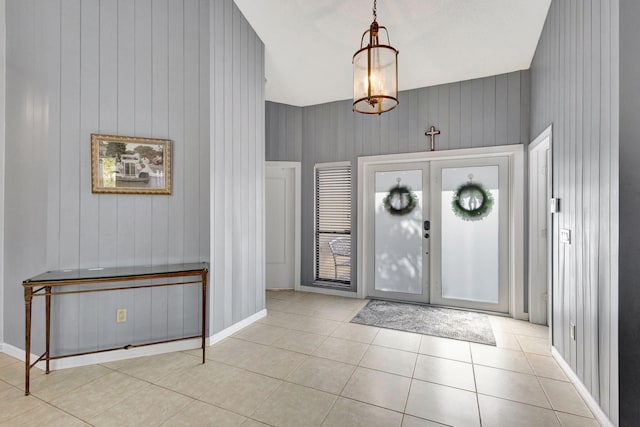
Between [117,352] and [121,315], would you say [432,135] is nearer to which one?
[121,315]

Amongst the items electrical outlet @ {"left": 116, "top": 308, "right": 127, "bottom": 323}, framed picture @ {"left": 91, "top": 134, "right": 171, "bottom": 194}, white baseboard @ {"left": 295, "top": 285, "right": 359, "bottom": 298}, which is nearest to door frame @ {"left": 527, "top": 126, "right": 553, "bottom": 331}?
white baseboard @ {"left": 295, "top": 285, "right": 359, "bottom": 298}

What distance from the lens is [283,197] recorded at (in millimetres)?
4859

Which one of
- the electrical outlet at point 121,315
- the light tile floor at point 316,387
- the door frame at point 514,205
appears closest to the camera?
the light tile floor at point 316,387

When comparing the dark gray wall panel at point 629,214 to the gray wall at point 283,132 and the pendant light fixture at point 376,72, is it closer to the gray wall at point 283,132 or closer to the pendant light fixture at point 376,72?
the pendant light fixture at point 376,72

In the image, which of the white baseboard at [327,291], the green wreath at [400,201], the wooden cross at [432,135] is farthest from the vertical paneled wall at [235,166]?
the wooden cross at [432,135]

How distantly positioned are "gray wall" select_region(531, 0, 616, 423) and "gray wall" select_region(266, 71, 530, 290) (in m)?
0.80

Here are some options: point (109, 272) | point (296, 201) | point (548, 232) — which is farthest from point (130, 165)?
point (548, 232)

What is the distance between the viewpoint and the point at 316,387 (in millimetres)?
2191

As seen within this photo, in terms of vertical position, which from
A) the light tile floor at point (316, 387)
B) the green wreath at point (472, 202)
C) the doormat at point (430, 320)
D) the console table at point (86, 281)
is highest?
the green wreath at point (472, 202)

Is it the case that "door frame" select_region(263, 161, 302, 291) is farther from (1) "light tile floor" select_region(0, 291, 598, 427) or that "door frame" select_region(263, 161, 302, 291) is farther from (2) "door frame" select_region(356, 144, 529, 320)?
(2) "door frame" select_region(356, 144, 529, 320)

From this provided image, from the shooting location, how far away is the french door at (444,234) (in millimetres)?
3744

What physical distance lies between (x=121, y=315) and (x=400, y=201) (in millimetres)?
3484

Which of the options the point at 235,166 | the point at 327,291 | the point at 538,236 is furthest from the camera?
the point at 327,291

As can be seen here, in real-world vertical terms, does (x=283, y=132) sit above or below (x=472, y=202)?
above
